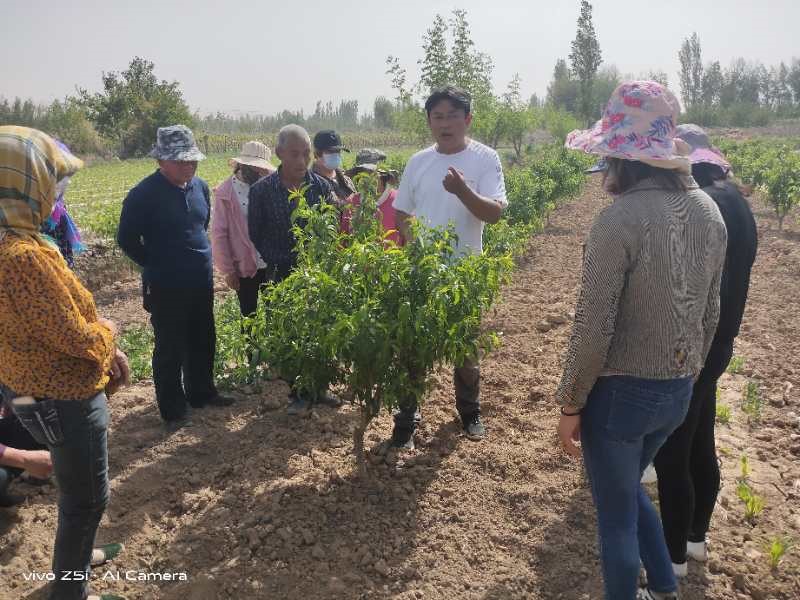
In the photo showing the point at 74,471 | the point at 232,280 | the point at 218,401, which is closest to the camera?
the point at 74,471

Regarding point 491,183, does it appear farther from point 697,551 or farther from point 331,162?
point 697,551

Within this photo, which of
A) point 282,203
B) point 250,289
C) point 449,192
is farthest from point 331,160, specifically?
point 449,192

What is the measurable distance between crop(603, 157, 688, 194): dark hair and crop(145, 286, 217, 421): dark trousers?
2.86 m

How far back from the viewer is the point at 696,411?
2.29 metres

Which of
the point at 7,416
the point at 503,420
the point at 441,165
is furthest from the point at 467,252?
Answer: the point at 7,416

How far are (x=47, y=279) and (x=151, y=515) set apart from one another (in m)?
1.62

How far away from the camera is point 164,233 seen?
3734 millimetres

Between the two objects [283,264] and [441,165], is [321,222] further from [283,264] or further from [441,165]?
[283,264]

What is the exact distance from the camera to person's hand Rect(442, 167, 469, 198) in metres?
3.11

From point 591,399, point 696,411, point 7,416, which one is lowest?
point 7,416

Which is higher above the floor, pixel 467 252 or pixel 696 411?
→ pixel 467 252

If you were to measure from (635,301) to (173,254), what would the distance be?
9.48 ft

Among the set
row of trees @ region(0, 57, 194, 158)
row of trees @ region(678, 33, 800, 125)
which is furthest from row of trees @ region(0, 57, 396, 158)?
row of trees @ region(678, 33, 800, 125)

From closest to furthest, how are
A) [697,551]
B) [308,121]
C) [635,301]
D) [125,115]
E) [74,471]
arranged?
[635,301] < [74,471] < [697,551] < [125,115] < [308,121]
